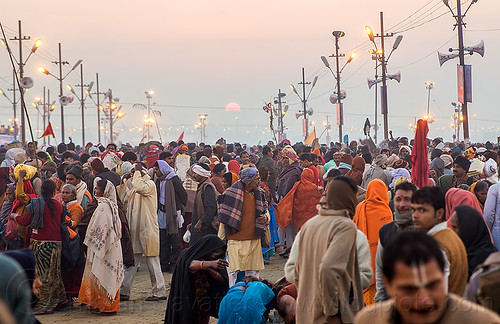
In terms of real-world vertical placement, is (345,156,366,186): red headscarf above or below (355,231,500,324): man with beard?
above

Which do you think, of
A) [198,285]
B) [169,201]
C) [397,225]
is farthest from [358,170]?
[397,225]

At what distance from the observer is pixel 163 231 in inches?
485

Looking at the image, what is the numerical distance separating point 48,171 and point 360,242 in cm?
949

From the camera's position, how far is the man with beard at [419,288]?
2.72 meters

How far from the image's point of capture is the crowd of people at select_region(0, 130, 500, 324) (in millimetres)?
3215

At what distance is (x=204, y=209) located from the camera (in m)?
10.2

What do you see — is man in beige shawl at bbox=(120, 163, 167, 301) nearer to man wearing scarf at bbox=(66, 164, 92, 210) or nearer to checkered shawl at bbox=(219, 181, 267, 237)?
man wearing scarf at bbox=(66, 164, 92, 210)

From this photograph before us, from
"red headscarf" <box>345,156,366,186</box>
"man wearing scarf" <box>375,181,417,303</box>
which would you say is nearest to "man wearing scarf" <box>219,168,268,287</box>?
"red headscarf" <box>345,156,366,186</box>

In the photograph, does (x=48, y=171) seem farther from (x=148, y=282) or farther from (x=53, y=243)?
(x=53, y=243)

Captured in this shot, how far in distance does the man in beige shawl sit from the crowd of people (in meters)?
0.02

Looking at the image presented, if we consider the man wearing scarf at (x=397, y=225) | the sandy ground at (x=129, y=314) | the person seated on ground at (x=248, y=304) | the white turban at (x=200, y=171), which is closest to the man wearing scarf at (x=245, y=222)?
the sandy ground at (x=129, y=314)

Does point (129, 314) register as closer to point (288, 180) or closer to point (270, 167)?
point (288, 180)

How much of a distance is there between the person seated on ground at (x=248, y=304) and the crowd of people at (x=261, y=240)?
0.04 ft

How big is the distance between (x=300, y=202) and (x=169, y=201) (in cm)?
257
